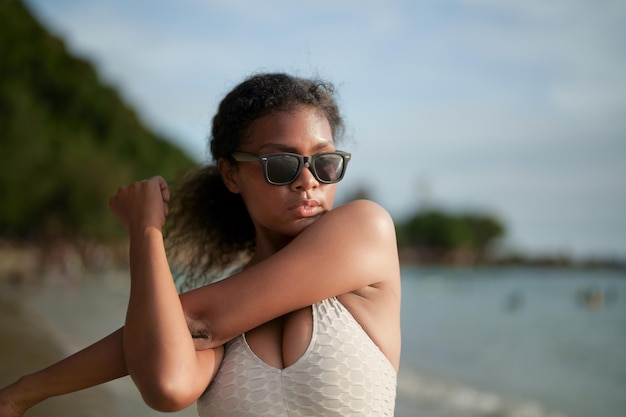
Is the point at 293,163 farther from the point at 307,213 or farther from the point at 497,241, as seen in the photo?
the point at 497,241

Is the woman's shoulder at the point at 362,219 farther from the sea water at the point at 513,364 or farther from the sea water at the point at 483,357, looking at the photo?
the sea water at the point at 513,364

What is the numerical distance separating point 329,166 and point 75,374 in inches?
39.9

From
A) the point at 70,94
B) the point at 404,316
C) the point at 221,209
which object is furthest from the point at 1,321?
A: the point at 70,94

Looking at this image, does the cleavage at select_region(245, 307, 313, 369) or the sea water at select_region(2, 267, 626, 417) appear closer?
the cleavage at select_region(245, 307, 313, 369)

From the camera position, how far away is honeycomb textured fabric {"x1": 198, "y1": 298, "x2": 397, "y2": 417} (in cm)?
204

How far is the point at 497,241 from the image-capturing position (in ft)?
563

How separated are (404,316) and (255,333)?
41.1 metres

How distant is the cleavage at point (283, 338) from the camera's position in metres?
2.08

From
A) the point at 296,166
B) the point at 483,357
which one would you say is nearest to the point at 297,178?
the point at 296,166

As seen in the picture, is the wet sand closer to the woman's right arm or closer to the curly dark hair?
the curly dark hair

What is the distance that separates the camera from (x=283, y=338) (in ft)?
7.03

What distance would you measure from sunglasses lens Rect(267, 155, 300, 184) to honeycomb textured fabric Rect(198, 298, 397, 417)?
1.36 feet

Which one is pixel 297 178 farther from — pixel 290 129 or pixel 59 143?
pixel 59 143

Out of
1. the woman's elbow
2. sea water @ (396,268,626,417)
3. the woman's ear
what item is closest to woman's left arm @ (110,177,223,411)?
the woman's elbow
